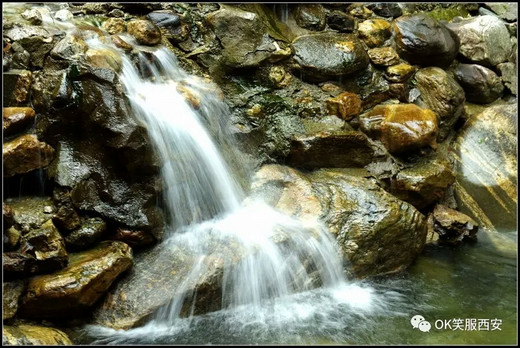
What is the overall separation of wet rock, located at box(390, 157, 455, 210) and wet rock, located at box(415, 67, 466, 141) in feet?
3.88

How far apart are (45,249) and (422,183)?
4.84 metres

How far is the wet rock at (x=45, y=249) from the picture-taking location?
346 cm

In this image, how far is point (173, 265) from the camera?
4.05 m

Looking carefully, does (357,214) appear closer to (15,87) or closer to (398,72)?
(398,72)

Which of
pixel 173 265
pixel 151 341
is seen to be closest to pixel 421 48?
pixel 173 265

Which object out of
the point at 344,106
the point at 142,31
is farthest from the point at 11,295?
the point at 344,106

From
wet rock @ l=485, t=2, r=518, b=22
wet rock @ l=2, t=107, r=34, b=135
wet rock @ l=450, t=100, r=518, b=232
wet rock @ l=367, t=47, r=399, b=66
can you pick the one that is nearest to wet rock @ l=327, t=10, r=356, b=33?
wet rock @ l=367, t=47, r=399, b=66

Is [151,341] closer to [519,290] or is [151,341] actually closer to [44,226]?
[44,226]

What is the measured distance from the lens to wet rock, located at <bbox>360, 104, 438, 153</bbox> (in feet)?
19.6

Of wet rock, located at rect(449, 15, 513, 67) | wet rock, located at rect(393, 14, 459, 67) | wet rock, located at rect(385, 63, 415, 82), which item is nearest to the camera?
wet rock, located at rect(385, 63, 415, 82)

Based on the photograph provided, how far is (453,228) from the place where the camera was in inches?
234

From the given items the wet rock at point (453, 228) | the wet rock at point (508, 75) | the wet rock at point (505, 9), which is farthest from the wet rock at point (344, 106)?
the wet rock at point (505, 9)

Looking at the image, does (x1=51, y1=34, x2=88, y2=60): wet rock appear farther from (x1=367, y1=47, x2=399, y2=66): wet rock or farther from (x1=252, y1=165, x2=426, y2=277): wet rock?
(x1=367, y1=47, x2=399, y2=66): wet rock

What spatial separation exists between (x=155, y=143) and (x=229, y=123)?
1480 millimetres
